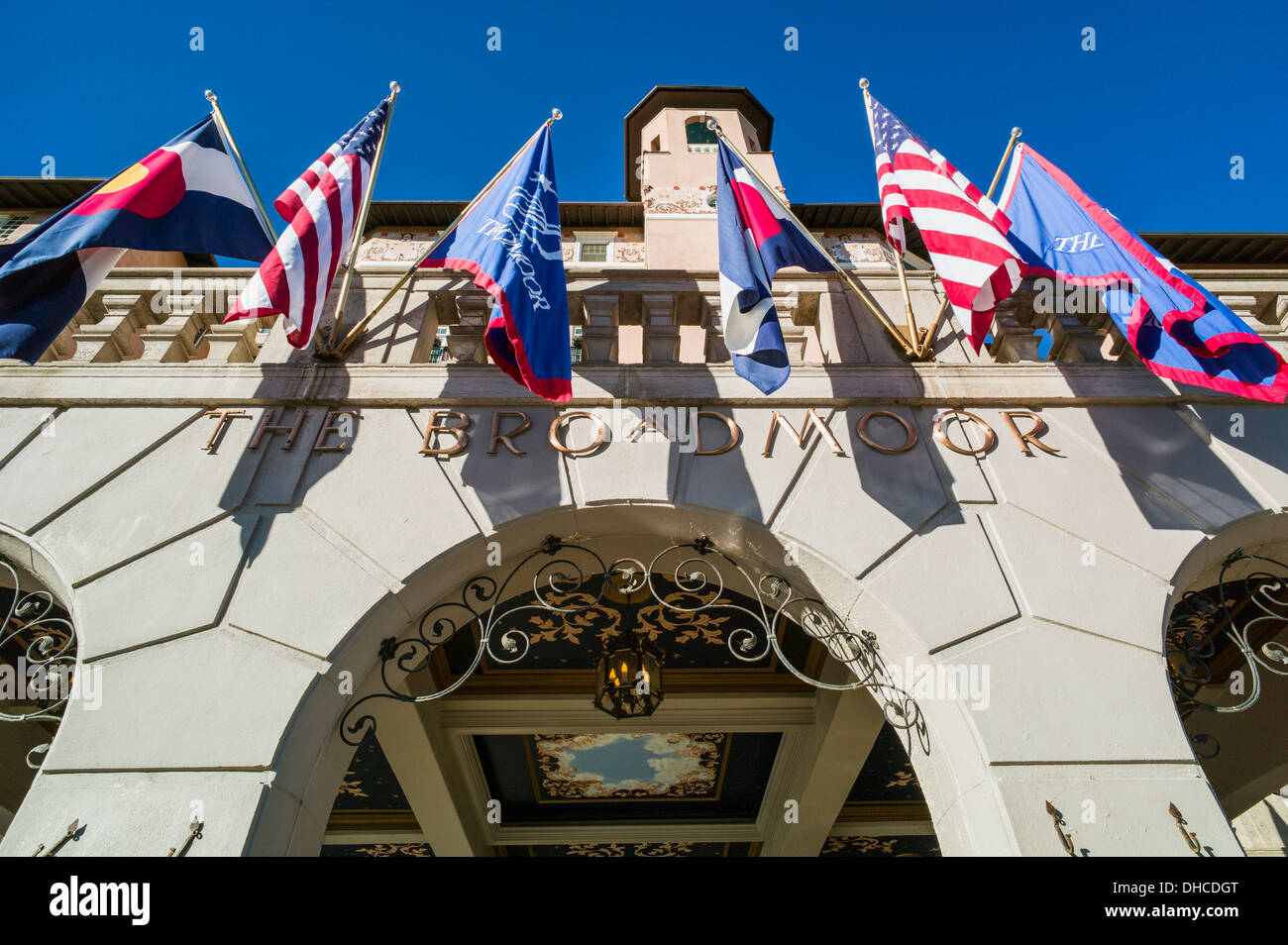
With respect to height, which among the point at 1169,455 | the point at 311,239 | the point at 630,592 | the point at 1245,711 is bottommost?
the point at 1245,711

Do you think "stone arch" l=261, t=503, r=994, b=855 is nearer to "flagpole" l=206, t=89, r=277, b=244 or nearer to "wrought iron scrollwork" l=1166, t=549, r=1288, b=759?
"wrought iron scrollwork" l=1166, t=549, r=1288, b=759

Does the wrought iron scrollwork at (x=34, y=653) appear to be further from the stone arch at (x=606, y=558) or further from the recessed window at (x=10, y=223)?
the recessed window at (x=10, y=223)

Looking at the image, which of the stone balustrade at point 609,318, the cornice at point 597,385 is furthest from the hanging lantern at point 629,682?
the stone balustrade at point 609,318

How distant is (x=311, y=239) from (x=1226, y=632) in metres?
7.84

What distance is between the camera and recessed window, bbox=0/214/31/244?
19891 mm

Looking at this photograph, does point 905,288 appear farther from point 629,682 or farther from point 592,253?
point 592,253

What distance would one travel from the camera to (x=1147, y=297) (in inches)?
224

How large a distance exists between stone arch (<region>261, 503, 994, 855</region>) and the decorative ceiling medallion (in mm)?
4177

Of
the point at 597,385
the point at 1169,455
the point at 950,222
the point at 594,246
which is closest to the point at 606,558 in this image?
the point at 597,385

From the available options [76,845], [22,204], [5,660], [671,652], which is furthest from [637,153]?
[76,845]

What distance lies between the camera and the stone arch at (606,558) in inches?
163

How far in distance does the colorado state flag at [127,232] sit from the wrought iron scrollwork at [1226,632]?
7.72 metres
